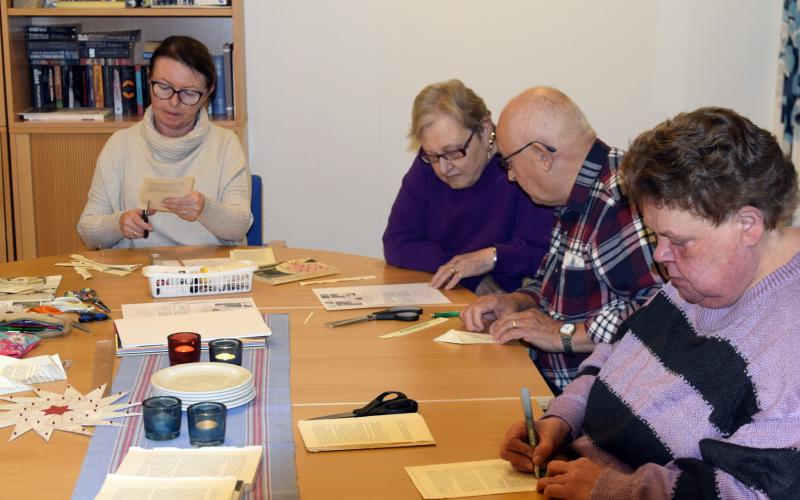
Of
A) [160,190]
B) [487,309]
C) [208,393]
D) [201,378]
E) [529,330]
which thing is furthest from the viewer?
[160,190]

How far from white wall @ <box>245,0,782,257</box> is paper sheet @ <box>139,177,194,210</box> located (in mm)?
1390

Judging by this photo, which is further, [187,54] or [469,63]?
[469,63]

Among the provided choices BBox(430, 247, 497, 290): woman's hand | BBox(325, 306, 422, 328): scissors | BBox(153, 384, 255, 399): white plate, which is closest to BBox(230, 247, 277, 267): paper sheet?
BBox(430, 247, 497, 290): woman's hand

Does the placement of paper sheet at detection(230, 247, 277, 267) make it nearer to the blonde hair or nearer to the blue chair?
the blue chair

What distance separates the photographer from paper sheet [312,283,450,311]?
2.47 metres

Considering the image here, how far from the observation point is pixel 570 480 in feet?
4.66

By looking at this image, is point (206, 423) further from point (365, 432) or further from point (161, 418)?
point (365, 432)

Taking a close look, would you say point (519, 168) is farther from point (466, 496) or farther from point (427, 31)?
point (427, 31)

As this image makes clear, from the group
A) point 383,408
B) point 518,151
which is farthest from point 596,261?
point 383,408

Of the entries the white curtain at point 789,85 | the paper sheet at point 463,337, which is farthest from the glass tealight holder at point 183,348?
the white curtain at point 789,85

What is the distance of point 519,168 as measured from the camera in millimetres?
2387

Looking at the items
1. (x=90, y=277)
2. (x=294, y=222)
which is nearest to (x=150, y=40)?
(x=294, y=222)

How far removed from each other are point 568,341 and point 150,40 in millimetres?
2999

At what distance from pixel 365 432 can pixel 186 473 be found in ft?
1.06
